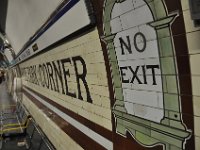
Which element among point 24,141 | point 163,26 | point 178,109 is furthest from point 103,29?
point 24,141

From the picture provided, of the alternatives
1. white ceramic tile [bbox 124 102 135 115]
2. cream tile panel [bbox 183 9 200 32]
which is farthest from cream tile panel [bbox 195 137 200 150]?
white ceramic tile [bbox 124 102 135 115]

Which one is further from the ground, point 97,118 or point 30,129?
point 97,118

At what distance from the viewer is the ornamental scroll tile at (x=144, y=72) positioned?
189 centimetres

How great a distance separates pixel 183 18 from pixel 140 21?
457 mm

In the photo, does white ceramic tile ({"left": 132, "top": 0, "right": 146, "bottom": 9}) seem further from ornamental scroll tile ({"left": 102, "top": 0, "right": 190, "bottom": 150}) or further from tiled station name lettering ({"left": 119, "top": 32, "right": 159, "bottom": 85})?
tiled station name lettering ({"left": 119, "top": 32, "right": 159, "bottom": 85})

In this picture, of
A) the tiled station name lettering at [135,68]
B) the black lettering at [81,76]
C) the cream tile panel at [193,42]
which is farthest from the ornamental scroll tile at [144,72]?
the black lettering at [81,76]

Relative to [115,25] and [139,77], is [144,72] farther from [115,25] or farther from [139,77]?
[115,25]

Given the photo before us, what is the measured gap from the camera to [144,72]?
217 centimetres

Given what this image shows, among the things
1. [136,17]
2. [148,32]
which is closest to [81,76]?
[136,17]

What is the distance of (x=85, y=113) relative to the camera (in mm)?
3656

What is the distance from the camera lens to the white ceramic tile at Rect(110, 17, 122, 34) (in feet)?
8.01

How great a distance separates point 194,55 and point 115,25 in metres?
0.95

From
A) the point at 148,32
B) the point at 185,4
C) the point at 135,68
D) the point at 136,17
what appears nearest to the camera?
the point at 185,4

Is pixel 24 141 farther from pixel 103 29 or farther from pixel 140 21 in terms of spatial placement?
pixel 140 21
